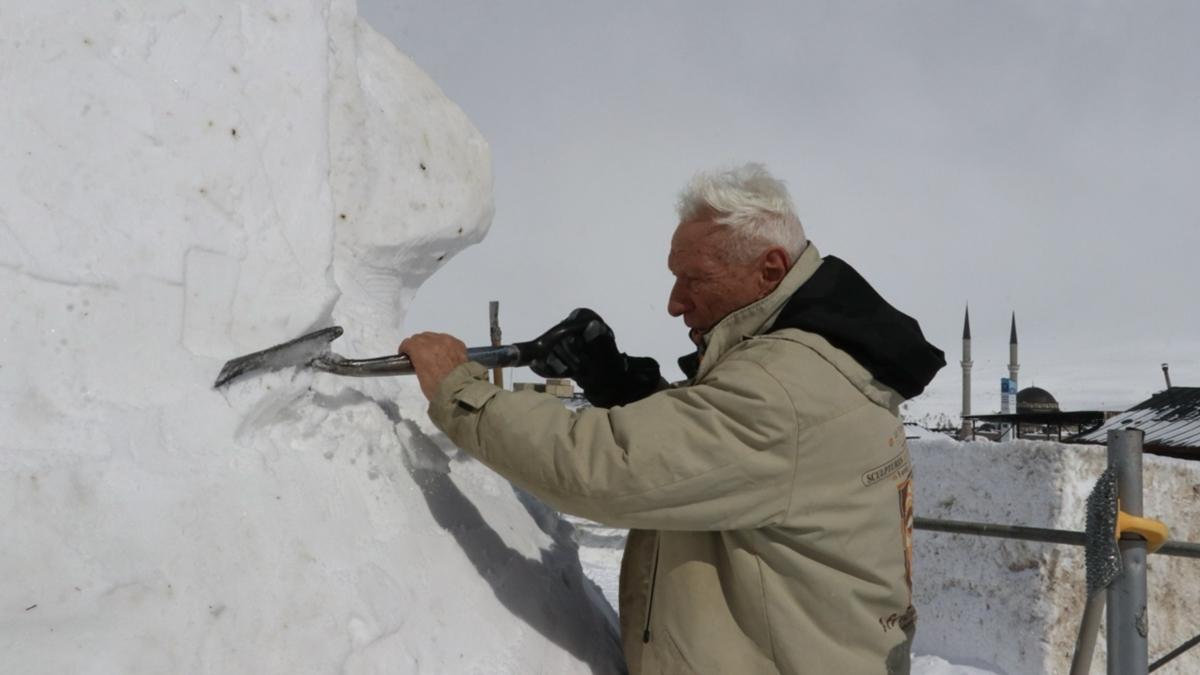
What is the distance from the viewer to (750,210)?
168 cm

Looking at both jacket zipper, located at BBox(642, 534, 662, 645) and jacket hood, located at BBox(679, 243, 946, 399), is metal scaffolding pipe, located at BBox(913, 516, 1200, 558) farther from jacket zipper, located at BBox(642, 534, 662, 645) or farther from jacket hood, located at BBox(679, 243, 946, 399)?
jacket zipper, located at BBox(642, 534, 662, 645)

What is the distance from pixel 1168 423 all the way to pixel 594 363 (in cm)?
1433

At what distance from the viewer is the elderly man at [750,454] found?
1.39 metres

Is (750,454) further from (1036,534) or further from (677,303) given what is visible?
(1036,534)

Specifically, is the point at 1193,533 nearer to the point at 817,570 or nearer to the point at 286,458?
the point at 817,570

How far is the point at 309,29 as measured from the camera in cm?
184

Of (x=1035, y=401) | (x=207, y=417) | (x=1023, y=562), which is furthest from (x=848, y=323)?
(x=1035, y=401)

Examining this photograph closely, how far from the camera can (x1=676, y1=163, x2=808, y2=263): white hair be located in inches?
66.1

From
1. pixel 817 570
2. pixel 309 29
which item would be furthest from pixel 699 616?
pixel 309 29

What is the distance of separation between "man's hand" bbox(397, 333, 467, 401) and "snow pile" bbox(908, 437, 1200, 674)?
5.28m

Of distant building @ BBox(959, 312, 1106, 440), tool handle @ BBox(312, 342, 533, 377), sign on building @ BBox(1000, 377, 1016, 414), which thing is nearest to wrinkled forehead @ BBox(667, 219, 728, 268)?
tool handle @ BBox(312, 342, 533, 377)

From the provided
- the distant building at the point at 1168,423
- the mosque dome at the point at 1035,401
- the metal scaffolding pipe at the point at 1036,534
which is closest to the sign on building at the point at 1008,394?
the mosque dome at the point at 1035,401

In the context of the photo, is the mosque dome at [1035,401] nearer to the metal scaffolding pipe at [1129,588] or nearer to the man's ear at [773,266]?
the metal scaffolding pipe at [1129,588]

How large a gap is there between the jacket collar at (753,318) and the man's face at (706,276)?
1.8 inches
